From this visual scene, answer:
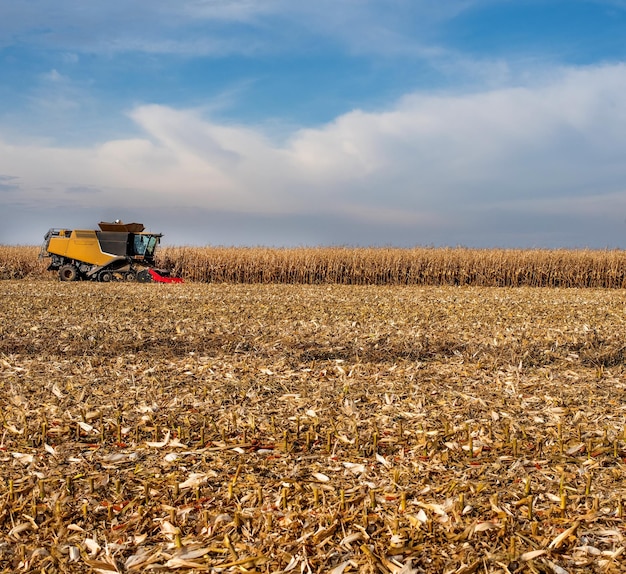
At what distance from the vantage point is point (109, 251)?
67.8 ft

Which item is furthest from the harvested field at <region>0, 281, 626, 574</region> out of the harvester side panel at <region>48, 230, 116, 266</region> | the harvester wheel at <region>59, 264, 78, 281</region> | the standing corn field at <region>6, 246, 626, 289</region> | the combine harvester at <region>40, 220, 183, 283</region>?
the standing corn field at <region>6, 246, 626, 289</region>

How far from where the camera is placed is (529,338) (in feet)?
30.7

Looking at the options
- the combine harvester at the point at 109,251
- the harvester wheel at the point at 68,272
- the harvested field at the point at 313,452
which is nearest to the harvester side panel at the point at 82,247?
the combine harvester at the point at 109,251

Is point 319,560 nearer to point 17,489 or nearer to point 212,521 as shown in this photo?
point 212,521

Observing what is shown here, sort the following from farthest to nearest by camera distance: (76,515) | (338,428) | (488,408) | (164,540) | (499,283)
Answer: (499,283), (488,408), (338,428), (76,515), (164,540)

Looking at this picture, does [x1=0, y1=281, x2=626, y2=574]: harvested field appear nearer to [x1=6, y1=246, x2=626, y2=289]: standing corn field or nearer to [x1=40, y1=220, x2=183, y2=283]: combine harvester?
[x1=40, y1=220, x2=183, y2=283]: combine harvester

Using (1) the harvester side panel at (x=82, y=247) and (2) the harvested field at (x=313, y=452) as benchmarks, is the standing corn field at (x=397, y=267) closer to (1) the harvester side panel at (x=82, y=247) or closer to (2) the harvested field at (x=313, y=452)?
(1) the harvester side panel at (x=82, y=247)

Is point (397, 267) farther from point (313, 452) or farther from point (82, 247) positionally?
point (313, 452)

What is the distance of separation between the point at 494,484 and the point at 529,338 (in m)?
5.47

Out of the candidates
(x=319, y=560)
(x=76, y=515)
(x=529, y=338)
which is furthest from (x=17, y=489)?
(x=529, y=338)

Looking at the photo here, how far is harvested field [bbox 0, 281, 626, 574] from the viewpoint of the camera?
359 centimetres

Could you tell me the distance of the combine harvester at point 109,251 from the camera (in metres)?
20.5

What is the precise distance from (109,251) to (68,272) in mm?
1736

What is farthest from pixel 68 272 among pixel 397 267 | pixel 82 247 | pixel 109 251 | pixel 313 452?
pixel 313 452
